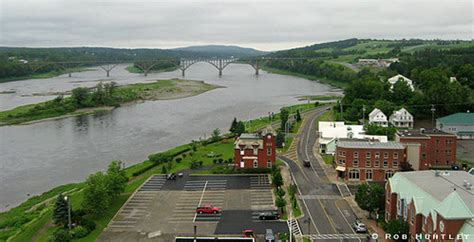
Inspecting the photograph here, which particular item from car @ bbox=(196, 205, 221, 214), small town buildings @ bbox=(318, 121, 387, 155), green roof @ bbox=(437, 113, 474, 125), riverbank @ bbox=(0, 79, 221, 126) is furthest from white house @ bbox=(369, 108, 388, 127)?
riverbank @ bbox=(0, 79, 221, 126)

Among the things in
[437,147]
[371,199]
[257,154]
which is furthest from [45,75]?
[371,199]

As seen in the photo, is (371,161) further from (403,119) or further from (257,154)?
(403,119)

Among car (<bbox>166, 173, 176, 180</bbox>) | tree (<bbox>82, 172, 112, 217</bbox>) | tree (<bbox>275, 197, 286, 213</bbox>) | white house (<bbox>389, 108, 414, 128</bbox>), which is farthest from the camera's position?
white house (<bbox>389, 108, 414, 128</bbox>)

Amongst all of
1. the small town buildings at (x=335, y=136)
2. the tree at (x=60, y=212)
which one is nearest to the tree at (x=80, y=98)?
the small town buildings at (x=335, y=136)

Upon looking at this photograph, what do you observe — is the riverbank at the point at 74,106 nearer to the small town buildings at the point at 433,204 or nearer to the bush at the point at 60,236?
the bush at the point at 60,236

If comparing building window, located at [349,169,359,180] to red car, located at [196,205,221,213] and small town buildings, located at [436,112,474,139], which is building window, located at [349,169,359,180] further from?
small town buildings, located at [436,112,474,139]
